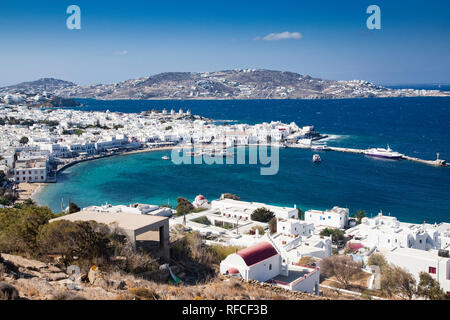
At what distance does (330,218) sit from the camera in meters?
Result: 14.0

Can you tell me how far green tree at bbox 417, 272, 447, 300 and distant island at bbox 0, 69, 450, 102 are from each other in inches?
3968

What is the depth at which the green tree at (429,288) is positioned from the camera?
23.4ft

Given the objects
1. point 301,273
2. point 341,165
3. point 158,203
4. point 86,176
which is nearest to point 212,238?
point 301,273

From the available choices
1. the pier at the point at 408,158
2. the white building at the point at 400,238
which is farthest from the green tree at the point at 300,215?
the pier at the point at 408,158

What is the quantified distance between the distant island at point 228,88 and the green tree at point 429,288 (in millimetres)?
100790

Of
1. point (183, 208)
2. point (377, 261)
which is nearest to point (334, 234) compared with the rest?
point (377, 261)

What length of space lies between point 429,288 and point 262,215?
6.76 m

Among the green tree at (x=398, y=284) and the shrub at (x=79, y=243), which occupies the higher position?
the shrub at (x=79, y=243)

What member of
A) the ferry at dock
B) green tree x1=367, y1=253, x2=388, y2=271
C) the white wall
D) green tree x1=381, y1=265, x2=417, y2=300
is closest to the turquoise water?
the ferry at dock

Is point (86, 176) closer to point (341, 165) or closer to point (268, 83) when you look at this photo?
point (341, 165)

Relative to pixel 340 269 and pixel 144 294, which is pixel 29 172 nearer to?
pixel 340 269

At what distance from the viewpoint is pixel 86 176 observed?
2308cm

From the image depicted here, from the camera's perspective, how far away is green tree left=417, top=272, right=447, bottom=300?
7.12 m

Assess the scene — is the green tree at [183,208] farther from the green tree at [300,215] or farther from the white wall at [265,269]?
the white wall at [265,269]
